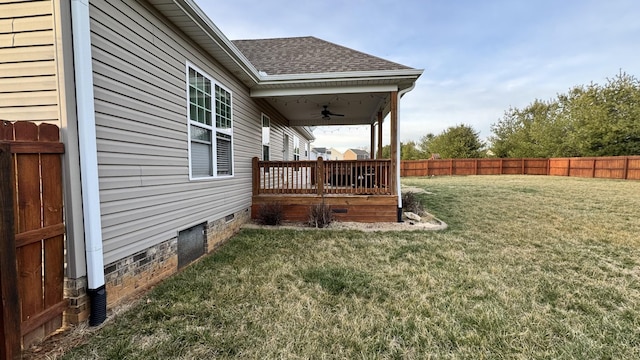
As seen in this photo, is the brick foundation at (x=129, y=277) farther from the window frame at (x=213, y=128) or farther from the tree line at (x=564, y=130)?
the tree line at (x=564, y=130)

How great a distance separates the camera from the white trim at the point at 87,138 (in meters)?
2.12

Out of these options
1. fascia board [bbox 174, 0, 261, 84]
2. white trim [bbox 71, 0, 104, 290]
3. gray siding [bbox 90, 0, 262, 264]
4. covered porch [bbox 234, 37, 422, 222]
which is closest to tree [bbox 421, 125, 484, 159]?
covered porch [bbox 234, 37, 422, 222]

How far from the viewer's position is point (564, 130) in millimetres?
24359

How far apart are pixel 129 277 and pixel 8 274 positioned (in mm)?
1204

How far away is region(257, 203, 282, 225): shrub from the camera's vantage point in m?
5.88

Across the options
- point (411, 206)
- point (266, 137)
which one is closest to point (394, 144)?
point (411, 206)

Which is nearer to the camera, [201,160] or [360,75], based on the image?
[201,160]

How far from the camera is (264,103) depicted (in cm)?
728

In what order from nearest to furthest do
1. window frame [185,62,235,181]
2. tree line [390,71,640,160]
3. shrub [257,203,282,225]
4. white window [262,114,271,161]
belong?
A: window frame [185,62,235,181] → shrub [257,203,282,225] → white window [262,114,271,161] → tree line [390,71,640,160]

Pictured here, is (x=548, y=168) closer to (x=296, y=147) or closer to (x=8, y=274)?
(x=296, y=147)

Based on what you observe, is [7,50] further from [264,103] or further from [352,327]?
[264,103]

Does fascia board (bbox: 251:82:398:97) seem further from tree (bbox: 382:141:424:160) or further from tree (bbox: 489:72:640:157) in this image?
tree (bbox: 382:141:424:160)

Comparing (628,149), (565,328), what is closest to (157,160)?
(565,328)

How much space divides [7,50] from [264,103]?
532cm
